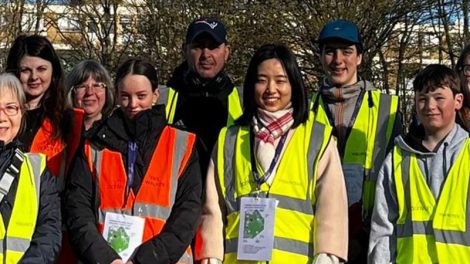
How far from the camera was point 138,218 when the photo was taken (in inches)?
175

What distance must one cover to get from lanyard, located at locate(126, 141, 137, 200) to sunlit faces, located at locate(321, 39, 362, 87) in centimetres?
160

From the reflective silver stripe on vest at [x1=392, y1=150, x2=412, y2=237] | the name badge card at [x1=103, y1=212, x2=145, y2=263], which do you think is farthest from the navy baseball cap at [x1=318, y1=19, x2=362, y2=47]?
the name badge card at [x1=103, y1=212, x2=145, y2=263]

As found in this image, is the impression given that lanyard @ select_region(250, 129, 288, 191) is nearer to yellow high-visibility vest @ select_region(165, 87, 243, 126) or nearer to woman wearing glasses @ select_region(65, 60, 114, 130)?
yellow high-visibility vest @ select_region(165, 87, 243, 126)

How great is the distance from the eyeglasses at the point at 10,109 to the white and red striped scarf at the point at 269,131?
1454 millimetres

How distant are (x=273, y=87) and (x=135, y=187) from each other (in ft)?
3.40

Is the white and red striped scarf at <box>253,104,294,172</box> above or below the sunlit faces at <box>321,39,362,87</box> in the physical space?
below

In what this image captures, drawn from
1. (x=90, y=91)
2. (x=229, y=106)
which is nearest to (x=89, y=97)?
(x=90, y=91)

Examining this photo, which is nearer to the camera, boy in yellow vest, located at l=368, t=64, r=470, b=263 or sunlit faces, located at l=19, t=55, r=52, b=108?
boy in yellow vest, located at l=368, t=64, r=470, b=263

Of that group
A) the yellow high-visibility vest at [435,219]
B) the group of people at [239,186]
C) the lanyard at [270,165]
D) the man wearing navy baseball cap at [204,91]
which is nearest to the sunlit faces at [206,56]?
the man wearing navy baseball cap at [204,91]

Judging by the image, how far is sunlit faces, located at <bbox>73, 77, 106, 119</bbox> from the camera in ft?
19.8

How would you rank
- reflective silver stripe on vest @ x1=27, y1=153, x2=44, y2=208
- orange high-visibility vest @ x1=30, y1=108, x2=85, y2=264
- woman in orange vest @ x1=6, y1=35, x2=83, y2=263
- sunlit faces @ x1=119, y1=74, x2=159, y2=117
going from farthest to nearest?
woman in orange vest @ x1=6, y1=35, x2=83, y2=263
orange high-visibility vest @ x1=30, y1=108, x2=85, y2=264
sunlit faces @ x1=119, y1=74, x2=159, y2=117
reflective silver stripe on vest @ x1=27, y1=153, x2=44, y2=208

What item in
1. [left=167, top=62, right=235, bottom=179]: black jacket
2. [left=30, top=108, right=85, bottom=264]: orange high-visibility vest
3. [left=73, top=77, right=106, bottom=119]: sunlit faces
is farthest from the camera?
[left=73, top=77, right=106, bottom=119]: sunlit faces

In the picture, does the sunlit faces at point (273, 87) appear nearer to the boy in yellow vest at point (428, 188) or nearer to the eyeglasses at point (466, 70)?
the boy in yellow vest at point (428, 188)

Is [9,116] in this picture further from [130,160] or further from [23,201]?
[130,160]
